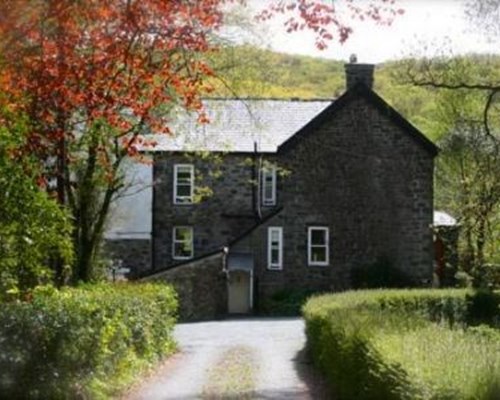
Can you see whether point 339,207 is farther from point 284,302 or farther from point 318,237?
point 284,302

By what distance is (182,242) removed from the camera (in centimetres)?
4844

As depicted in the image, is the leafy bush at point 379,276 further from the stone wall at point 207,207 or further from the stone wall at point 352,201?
the stone wall at point 207,207

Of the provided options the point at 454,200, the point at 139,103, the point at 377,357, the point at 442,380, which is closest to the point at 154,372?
the point at 139,103

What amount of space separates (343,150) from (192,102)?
28232 mm

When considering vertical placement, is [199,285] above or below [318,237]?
below

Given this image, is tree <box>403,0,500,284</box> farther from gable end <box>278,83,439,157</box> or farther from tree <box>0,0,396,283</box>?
tree <box>0,0,396,283</box>

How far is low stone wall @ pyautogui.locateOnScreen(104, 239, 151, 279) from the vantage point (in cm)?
4844

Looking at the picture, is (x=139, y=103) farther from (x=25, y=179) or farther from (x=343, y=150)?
(x=343, y=150)

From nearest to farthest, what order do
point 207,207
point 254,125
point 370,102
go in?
point 370,102 → point 254,125 → point 207,207

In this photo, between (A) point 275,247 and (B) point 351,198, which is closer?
(B) point 351,198

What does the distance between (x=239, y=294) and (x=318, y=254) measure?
13.3 feet

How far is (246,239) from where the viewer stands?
45531mm

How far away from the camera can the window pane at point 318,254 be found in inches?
1770

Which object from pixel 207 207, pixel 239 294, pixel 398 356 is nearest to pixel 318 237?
pixel 239 294
